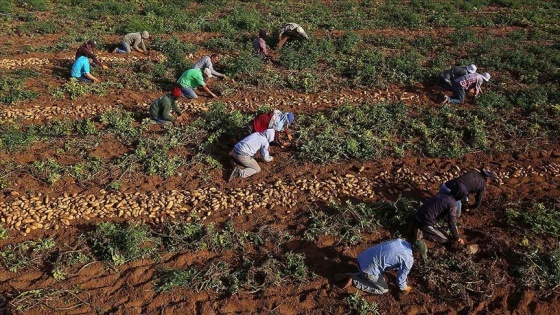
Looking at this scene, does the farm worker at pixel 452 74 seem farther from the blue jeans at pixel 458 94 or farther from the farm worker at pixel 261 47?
the farm worker at pixel 261 47

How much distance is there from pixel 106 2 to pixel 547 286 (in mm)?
15889

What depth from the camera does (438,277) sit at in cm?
611

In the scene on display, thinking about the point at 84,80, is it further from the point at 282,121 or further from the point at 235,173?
the point at 282,121

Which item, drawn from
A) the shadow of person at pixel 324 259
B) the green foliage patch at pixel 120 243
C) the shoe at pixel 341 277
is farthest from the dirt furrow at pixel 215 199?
the shoe at pixel 341 277

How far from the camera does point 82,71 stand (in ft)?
35.2

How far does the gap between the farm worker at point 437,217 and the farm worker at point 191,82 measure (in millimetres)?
5694

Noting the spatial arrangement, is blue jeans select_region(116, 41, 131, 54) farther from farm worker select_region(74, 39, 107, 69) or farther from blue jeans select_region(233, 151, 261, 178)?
blue jeans select_region(233, 151, 261, 178)

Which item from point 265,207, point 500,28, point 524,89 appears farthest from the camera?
point 500,28

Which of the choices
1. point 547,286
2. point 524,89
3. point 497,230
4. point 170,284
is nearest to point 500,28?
point 524,89

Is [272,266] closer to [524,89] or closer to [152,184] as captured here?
[152,184]

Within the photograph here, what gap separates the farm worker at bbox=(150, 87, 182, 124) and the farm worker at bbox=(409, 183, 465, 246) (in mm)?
5121

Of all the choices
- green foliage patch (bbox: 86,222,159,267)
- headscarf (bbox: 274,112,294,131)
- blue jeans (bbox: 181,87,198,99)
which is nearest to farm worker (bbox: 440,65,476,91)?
headscarf (bbox: 274,112,294,131)

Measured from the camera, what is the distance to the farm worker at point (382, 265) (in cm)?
565

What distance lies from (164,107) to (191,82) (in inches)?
55.5
